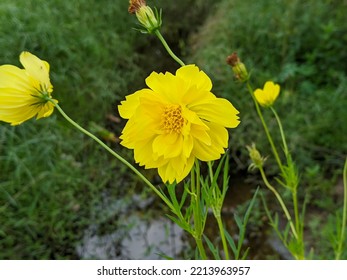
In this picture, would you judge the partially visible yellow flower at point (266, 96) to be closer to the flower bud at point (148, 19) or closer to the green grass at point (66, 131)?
the flower bud at point (148, 19)

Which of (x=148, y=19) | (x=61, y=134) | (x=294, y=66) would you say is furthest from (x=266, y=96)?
(x=294, y=66)

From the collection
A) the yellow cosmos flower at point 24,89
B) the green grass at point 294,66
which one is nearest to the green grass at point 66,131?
the green grass at point 294,66

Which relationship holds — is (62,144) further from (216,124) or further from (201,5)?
(201,5)

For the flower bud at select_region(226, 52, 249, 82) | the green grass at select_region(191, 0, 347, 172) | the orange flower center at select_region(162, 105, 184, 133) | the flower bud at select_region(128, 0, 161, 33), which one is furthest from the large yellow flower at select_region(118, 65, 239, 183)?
the green grass at select_region(191, 0, 347, 172)

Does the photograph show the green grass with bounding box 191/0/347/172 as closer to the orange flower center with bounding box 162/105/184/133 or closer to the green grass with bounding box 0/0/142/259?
the green grass with bounding box 0/0/142/259

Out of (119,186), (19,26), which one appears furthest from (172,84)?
(19,26)

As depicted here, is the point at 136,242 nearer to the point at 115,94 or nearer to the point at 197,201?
the point at 115,94

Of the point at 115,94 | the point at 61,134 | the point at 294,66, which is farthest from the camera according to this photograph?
the point at 115,94
